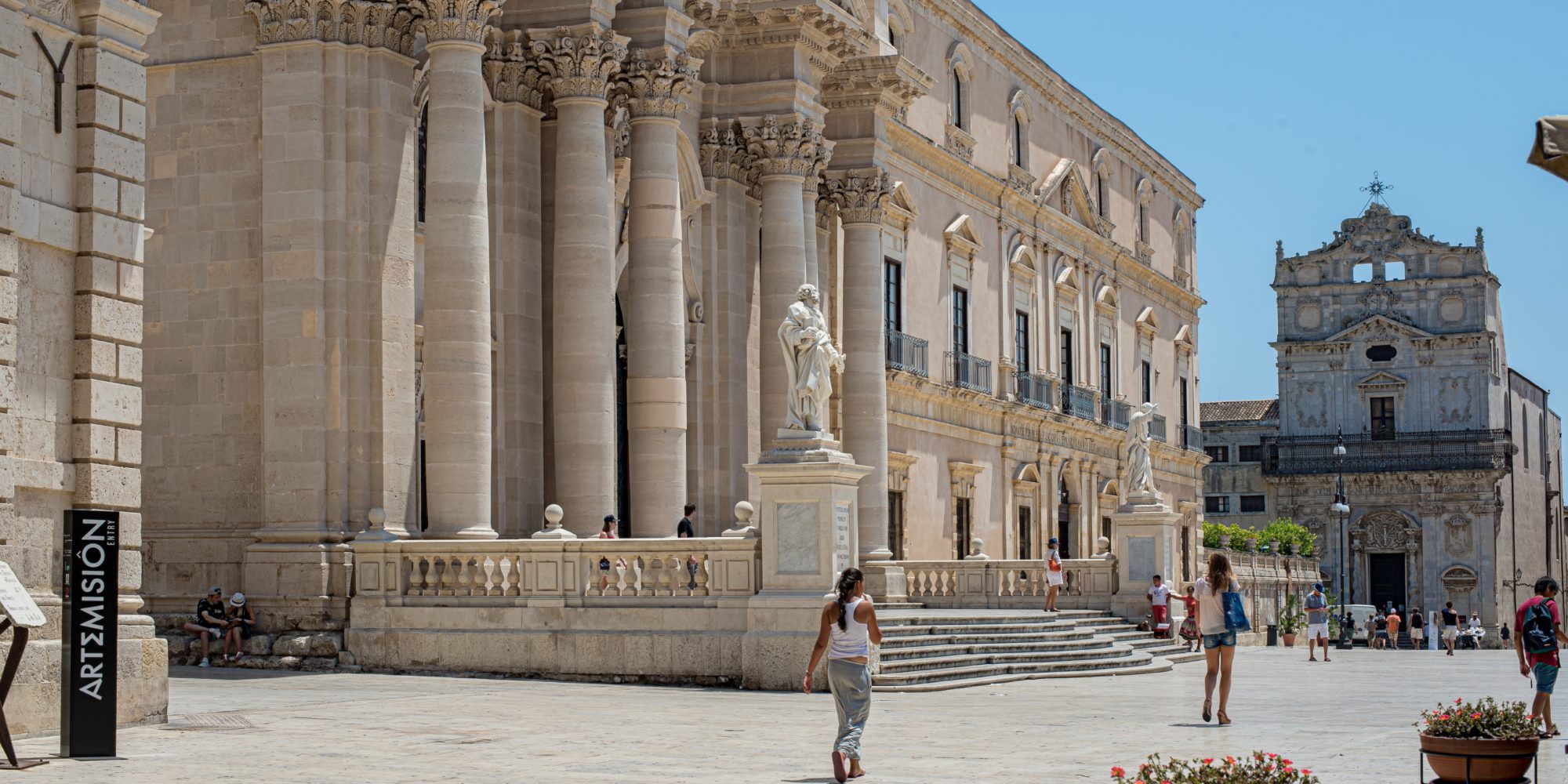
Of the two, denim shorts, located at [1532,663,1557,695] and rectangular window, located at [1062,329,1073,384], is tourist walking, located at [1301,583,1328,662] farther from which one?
denim shorts, located at [1532,663,1557,695]

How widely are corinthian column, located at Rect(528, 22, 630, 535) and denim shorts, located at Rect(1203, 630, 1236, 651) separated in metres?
9.36

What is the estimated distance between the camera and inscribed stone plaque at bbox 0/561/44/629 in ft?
43.1

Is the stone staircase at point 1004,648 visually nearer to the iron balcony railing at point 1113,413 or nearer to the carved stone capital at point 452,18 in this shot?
the carved stone capital at point 452,18

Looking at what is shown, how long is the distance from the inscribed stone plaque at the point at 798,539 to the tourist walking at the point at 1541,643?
7.50m

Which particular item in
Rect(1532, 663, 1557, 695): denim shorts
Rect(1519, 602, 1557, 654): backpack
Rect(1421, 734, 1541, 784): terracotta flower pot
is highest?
Rect(1519, 602, 1557, 654): backpack

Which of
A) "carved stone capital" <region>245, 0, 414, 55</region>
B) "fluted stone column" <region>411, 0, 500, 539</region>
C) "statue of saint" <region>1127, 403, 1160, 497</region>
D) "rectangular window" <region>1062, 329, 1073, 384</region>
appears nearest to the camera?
"fluted stone column" <region>411, 0, 500, 539</region>

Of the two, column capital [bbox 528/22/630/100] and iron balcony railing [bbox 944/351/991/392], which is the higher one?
column capital [bbox 528/22/630/100]

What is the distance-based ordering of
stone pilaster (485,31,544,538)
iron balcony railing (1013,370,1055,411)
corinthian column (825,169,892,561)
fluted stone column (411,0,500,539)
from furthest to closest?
1. iron balcony railing (1013,370,1055,411)
2. corinthian column (825,169,892,561)
3. stone pilaster (485,31,544,538)
4. fluted stone column (411,0,500,539)

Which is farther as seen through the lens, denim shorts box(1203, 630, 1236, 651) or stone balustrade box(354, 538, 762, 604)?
stone balustrade box(354, 538, 762, 604)

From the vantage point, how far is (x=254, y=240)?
2352 centimetres

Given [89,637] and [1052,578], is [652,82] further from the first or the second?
[89,637]

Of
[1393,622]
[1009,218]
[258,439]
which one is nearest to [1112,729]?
[258,439]

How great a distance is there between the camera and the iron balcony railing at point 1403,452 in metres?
85.3

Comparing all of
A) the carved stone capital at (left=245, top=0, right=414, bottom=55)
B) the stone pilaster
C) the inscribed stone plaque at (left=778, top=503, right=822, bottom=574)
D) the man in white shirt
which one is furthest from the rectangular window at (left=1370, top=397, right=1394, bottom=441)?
the carved stone capital at (left=245, top=0, right=414, bottom=55)
